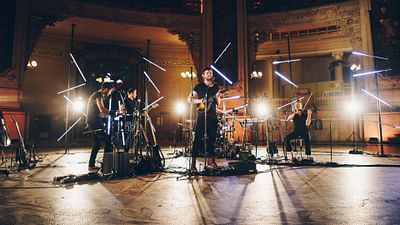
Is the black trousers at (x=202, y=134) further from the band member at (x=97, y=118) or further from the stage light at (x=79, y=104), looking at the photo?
the stage light at (x=79, y=104)

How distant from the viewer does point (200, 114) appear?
4.27 metres

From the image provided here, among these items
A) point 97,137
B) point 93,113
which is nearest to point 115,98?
point 93,113

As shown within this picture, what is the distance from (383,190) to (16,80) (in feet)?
31.8

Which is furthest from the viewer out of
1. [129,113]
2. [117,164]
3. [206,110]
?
[129,113]

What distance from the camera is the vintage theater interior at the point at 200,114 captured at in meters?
2.41

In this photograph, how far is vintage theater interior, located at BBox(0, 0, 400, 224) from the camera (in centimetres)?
241

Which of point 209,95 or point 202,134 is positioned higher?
point 209,95

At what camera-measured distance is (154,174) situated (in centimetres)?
408

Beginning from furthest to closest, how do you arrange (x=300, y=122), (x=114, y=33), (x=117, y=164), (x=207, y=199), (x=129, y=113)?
(x=114, y=33)
(x=300, y=122)
(x=129, y=113)
(x=117, y=164)
(x=207, y=199)

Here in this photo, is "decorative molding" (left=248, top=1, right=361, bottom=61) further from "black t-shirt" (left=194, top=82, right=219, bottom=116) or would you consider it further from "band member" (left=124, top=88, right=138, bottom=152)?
"black t-shirt" (left=194, top=82, right=219, bottom=116)

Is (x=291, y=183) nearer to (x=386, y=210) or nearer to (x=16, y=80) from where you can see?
(x=386, y=210)

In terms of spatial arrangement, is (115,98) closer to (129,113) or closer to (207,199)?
(129,113)

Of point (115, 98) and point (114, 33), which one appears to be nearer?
point (115, 98)

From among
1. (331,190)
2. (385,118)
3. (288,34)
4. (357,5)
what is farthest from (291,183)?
(288,34)
